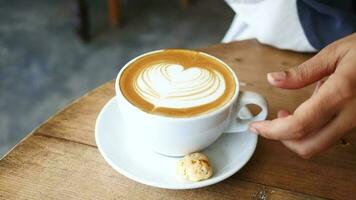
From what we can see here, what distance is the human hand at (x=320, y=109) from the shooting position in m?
0.49

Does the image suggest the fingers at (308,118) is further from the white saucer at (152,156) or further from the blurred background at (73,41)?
the blurred background at (73,41)

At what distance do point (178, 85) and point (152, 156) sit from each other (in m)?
0.09

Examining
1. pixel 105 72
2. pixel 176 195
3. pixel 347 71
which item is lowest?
pixel 105 72

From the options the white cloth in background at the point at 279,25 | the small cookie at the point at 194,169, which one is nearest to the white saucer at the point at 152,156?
the small cookie at the point at 194,169

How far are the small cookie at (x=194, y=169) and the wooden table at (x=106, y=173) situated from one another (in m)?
0.03

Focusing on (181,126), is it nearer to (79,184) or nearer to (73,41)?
(79,184)

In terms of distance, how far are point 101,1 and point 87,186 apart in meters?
1.81

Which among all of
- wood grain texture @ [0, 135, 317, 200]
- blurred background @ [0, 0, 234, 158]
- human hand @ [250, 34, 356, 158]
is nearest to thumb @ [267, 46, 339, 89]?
Answer: human hand @ [250, 34, 356, 158]

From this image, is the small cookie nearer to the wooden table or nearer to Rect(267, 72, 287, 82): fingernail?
the wooden table

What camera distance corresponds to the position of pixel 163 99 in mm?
493

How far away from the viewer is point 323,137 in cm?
50

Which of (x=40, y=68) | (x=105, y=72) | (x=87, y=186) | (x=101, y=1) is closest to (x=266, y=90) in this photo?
(x=87, y=186)

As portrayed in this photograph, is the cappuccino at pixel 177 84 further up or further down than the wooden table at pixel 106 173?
further up

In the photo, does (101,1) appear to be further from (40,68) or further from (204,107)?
(204,107)
